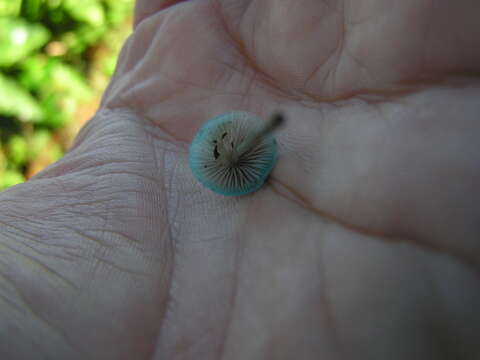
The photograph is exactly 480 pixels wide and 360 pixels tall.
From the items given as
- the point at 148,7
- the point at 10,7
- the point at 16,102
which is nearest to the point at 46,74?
the point at 16,102

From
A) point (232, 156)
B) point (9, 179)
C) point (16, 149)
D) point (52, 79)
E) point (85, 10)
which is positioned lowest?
point (9, 179)

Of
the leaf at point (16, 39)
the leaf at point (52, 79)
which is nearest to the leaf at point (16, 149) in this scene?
the leaf at point (52, 79)

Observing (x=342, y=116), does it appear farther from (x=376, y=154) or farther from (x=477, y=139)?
(x=477, y=139)

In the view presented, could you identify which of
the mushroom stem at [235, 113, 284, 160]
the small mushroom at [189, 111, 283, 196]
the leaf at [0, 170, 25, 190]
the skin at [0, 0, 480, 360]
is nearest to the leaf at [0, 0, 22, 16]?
the leaf at [0, 170, 25, 190]

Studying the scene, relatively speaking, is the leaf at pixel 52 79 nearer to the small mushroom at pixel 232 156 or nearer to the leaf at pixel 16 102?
the leaf at pixel 16 102

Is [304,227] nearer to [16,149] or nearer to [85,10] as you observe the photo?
[16,149]

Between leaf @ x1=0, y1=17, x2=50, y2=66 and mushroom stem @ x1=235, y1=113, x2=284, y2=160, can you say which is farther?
leaf @ x1=0, y1=17, x2=50, y2=66

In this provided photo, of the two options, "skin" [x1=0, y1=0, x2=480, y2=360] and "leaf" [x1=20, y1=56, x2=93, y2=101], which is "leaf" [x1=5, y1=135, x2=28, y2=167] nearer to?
"leaf" [x1=20, y1=56, x2=93, y2=101]
